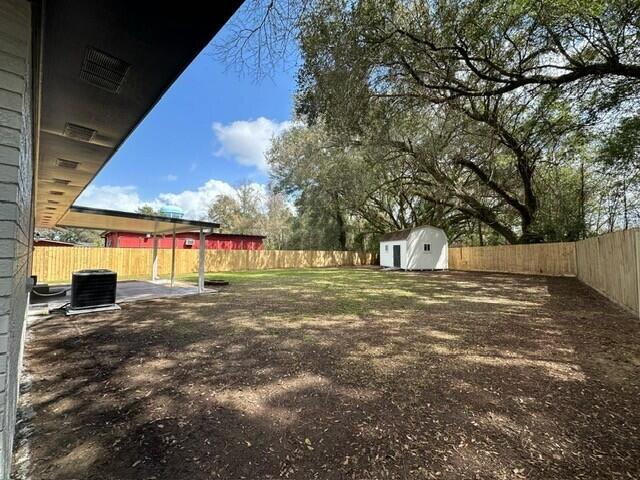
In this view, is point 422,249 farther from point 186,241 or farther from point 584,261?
point 186,241

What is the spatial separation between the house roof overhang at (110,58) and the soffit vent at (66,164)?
823 mm

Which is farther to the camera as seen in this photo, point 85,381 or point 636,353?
point 636,353

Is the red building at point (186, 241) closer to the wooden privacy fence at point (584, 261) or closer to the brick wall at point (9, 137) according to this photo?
the wooden privacy fence at point (584, 261)

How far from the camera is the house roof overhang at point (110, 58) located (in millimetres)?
1571

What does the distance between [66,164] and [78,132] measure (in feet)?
5.19

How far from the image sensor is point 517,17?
5.58m

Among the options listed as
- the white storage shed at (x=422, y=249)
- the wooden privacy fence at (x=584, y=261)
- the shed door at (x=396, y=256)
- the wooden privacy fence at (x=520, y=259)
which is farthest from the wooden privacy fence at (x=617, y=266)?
the shed door at (x=396, y=256)

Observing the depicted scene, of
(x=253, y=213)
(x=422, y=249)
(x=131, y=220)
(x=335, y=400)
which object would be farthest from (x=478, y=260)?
(x=253, y=213)

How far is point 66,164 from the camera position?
4359mm

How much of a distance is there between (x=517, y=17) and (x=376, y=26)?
255 cm

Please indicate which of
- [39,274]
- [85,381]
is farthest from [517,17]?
[39,274]

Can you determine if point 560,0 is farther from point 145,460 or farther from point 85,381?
point 85,381

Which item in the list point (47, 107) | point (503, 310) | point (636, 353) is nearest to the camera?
point (47, 107)

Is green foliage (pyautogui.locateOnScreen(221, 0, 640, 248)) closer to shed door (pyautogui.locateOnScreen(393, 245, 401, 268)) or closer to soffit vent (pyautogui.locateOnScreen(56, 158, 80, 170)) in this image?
soffit vent (pyautogui.locateOnScreen(56, 158, 80, 170))
